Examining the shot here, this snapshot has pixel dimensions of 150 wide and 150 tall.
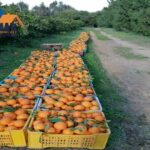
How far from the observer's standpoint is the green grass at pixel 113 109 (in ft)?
15.1

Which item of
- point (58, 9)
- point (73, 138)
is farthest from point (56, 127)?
point (58, 9)

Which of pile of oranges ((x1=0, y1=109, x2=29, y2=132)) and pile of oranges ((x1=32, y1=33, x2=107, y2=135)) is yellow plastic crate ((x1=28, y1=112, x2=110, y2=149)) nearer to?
pile of oranges ((x1=32, y1=33, x2=107, y2=135))

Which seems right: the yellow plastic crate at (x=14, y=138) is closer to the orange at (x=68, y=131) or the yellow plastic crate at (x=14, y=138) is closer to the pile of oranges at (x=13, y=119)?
the pile of oranges at (x=13, y=119)

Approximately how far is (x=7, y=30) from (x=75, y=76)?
9.13 meters

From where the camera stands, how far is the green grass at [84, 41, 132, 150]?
460 cm

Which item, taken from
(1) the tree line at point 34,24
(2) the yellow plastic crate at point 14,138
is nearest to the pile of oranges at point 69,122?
(2) the yellow plastic crate at point 14,138

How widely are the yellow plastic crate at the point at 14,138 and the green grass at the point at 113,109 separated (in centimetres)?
135

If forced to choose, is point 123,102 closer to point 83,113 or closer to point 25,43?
point 83,113

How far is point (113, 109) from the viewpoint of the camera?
19.9 ft

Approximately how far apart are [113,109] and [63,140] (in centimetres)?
234

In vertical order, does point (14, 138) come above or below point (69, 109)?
below

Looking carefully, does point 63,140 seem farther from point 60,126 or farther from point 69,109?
point 69,109

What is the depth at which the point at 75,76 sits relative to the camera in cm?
677

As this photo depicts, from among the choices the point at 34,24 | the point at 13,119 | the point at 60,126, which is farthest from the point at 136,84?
the point at 34,24
